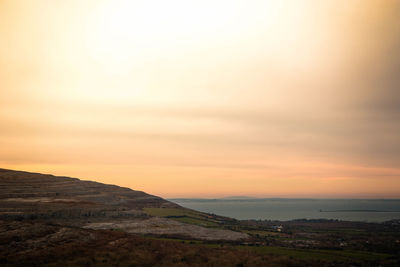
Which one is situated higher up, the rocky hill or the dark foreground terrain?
the rocky hill

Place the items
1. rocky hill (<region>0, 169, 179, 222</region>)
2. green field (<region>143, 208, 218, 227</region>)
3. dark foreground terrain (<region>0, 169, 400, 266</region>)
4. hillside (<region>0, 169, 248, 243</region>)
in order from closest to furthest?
dark foreground terrain (<region>0, 169, 400, 266</region>) → hillside (<region>0, 169, 248, 243</region>) → rocky hill (<region>0, 169, 179, 222</region>) → green field (<region>143, 208, 218, 227</region>)

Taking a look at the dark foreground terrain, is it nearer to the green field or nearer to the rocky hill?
the rocky hill

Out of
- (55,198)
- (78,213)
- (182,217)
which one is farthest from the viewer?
(182,217)

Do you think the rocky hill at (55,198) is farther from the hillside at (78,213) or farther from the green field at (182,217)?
the green field at (182,217)

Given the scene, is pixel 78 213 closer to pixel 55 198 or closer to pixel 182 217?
pixel 55 198

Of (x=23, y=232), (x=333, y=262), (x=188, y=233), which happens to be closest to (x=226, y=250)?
(x=333, y=262)

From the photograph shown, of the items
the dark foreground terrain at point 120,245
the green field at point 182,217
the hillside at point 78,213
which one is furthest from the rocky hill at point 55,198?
the green field at point 182,217

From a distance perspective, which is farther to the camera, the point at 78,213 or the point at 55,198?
the point at 55,198

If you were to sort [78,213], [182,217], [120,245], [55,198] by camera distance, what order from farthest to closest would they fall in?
[182,217]
[55,198]
[78,213]
[120,245]

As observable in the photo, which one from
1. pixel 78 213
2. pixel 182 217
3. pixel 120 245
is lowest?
pixel 182 217

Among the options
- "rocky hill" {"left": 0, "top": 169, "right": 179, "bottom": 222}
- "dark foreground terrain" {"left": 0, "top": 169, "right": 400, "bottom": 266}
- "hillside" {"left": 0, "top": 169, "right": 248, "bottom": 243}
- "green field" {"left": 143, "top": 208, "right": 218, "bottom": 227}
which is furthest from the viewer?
"green field" {"left": 143, "top": 208, "right": 218, "bottom": 227}

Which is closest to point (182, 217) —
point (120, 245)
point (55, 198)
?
point (55, 198)

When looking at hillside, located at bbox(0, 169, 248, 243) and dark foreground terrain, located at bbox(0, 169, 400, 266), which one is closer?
dark foreground terrain, located at bbox(0, 169, 400, 266)

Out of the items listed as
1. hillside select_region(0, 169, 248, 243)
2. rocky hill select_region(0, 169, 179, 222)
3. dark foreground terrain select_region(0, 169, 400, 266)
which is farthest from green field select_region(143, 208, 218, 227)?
dark foreground terrain select_region(0, 169, 400, 266)
